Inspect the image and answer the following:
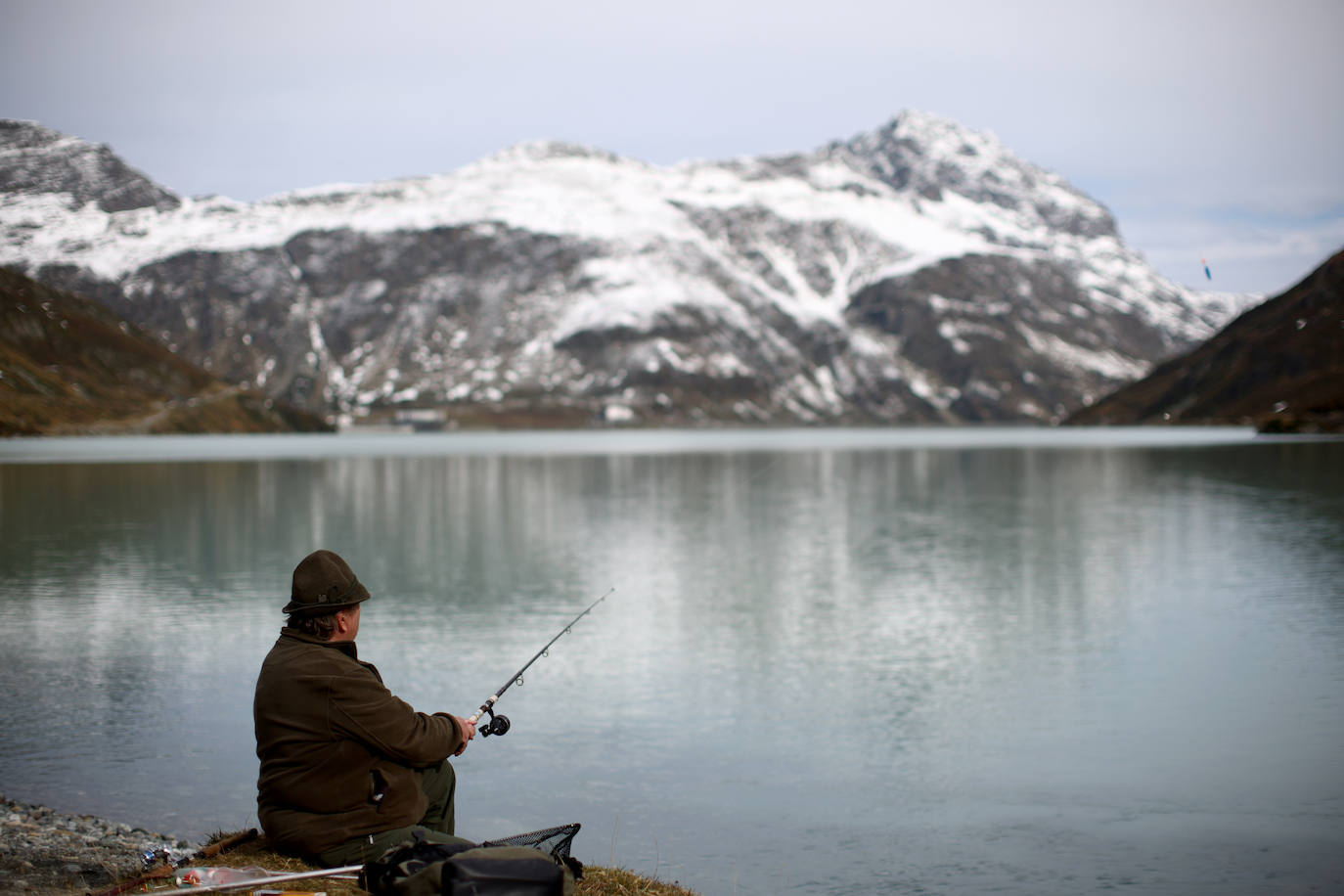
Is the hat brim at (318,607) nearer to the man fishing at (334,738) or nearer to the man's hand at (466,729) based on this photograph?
the man fishing at (334,738)

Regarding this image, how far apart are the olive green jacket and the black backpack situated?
18.3 inches

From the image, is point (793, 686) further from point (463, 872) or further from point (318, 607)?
point (463, 872)

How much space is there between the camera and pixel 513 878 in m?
8.35

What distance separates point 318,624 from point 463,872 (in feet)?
7.24

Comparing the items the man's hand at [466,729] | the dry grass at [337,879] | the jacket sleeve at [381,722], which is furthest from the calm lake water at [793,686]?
the jacket sleeve at [381,722]

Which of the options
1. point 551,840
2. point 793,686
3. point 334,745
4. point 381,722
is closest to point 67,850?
point 334,745

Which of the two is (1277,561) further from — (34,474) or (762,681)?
(34,474)

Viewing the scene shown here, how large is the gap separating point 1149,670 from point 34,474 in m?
96.5

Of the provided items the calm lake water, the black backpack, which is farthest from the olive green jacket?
the calm lake water

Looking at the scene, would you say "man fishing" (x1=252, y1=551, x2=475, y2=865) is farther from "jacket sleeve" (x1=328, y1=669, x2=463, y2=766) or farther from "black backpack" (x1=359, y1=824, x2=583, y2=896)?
"black backpack" (x1=359, y1=824, x2=583, y2=896)

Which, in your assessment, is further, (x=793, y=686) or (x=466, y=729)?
(x=793, y=686)

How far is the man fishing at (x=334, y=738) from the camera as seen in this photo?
30.2ft

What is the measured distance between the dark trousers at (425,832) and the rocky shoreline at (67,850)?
6.80 ft

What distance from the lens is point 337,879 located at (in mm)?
9695
